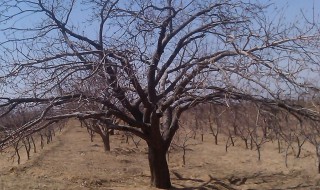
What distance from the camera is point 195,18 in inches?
360

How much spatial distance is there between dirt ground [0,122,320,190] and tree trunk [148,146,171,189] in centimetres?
39

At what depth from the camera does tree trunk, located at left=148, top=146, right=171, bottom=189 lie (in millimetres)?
9820

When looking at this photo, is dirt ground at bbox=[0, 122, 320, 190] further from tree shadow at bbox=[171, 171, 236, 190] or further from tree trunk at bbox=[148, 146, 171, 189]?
tree trunk at bbox=[148, 146, 171, 189]

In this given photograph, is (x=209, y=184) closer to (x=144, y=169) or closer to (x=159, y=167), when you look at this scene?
(x=159, y=167)

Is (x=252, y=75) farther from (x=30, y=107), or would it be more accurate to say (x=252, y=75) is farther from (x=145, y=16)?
(x=30, y=107)

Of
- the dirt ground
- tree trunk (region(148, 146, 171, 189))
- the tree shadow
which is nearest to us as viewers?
tree trunk (region(148, 146, 171, 189))

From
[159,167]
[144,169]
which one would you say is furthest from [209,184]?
[144,169]

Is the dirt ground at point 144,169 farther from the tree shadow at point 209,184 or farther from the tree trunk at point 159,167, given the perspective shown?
the tree trunk at point 159,167

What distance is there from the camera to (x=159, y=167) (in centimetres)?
993

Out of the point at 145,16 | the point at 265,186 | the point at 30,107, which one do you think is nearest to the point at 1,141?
the point at 30,107

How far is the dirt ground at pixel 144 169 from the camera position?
35.8 ft

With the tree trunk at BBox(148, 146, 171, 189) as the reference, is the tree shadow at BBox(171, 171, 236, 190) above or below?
below

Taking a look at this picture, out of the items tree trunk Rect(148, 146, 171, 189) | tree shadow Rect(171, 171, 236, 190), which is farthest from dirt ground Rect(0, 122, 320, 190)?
tree trunk Rect(148, 146, 171, 189)

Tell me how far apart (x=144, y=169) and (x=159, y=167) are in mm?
3211
